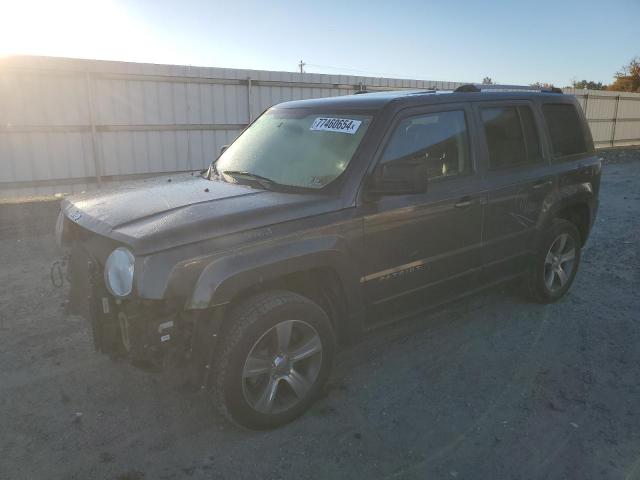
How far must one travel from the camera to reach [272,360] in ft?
9.98

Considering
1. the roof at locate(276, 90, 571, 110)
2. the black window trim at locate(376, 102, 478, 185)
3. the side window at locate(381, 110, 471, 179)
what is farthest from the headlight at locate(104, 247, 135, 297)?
the roof at locate(276, 90, 571, 110)

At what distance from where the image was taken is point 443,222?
373cm

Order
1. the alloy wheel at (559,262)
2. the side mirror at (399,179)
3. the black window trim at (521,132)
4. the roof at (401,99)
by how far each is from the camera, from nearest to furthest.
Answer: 1. the side mirror at (399,179)
2. the roof at (401,99)
3. the black window trim at (521,132)
4. the alloy wheel at (559,262)

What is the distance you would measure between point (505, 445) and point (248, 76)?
9564 millimetres

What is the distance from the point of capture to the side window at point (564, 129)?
471 cm

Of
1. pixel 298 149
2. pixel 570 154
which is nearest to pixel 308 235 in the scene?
pixel 298 149

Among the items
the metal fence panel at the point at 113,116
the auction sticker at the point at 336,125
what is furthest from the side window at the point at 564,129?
the metal fence panel at the point at 113,116

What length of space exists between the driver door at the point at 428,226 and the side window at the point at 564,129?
1211 millimetres

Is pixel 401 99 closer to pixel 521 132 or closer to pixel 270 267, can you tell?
pixel 521 132

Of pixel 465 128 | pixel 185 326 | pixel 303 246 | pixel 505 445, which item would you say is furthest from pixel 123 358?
pixel 465 128

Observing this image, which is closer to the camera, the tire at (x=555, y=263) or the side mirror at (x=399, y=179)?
the side mirror at (x=399, y=179)

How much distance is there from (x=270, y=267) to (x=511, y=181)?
2334 millimetres

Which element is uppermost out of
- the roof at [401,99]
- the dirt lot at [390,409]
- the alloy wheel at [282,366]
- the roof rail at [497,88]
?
the roof rail at [497,88]

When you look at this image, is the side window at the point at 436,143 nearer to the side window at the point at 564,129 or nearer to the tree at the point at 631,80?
the side window at the point at 564,129
